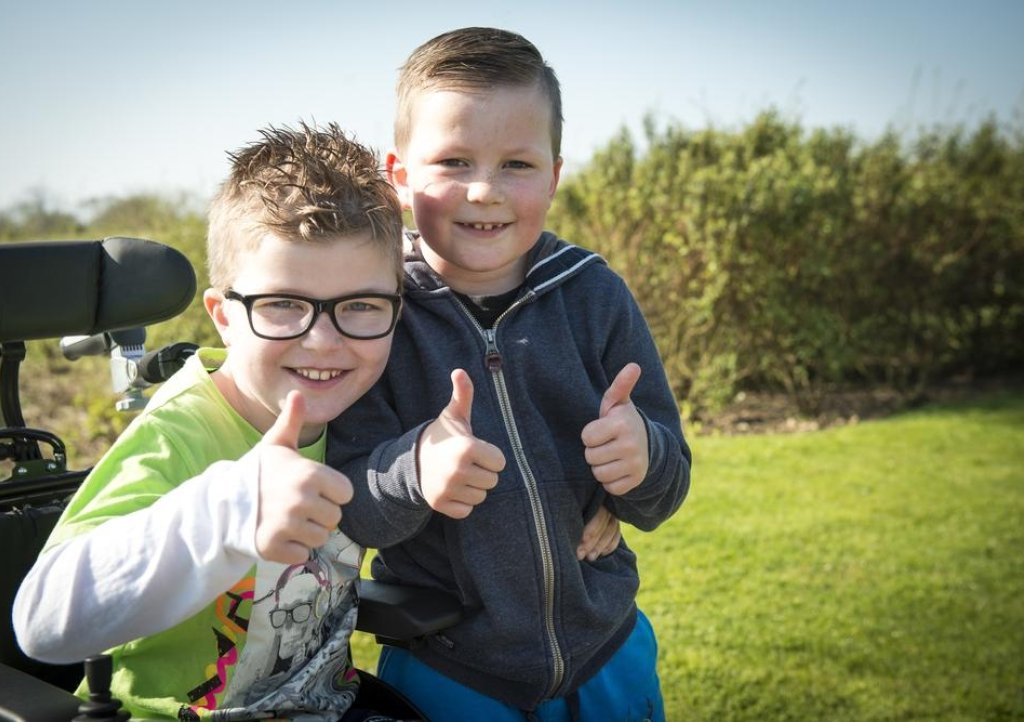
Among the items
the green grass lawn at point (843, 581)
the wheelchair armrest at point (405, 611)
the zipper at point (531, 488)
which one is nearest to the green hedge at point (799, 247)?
the green grass lawn at point (843, 581)

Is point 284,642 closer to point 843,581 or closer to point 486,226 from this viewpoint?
point 486,226

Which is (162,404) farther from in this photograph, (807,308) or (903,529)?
(807,308)

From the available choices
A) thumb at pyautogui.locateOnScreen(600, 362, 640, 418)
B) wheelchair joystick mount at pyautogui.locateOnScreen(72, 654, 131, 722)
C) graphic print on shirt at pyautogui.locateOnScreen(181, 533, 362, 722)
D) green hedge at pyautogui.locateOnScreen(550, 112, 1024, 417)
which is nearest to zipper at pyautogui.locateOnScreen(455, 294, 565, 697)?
thumb at pyautogui.locateOnScreen(600, 362, 640, 418)

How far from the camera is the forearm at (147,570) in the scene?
1.28m

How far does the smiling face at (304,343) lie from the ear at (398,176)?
271 millimetres

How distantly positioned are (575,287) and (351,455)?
59 cm

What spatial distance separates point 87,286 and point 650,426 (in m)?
1.27

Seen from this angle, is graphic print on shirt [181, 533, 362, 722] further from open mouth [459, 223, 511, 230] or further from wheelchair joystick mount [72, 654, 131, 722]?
open mouth [459, 223, 511, 230]

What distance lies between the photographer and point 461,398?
150 cm

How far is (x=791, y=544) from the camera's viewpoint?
5012 mm

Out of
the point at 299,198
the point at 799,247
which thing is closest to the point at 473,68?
the point at 299,198

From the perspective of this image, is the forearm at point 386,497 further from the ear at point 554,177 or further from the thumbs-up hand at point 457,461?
the ear at point 554,177

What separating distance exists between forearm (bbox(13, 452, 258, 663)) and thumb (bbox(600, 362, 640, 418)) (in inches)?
24.8

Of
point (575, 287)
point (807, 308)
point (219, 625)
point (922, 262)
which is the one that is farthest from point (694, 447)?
point (219, 625)
